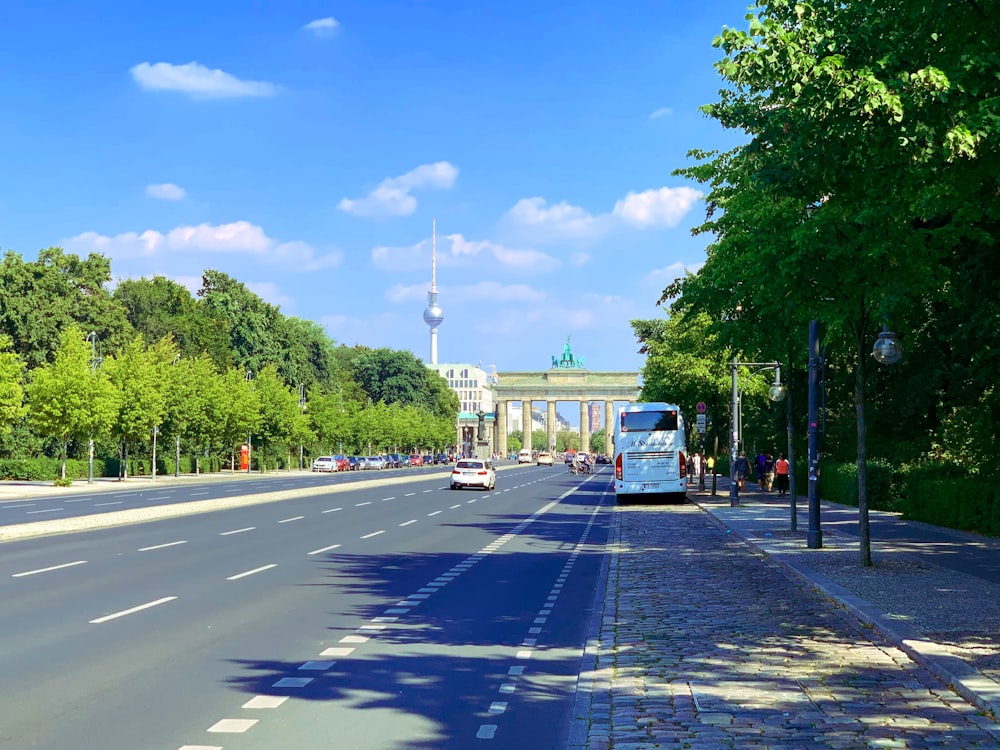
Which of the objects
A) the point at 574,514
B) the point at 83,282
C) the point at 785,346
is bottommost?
the point at 574,514

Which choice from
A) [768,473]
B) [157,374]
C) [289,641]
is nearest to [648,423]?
[768,473]

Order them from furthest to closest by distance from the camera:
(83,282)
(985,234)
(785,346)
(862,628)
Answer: (83,282)
(785,346)
(985,234)
(862,628)

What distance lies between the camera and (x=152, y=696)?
8.34 meters

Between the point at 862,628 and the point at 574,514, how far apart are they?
24.3 m

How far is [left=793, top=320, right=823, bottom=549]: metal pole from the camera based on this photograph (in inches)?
821

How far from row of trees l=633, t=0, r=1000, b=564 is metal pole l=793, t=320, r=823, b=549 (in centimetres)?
49

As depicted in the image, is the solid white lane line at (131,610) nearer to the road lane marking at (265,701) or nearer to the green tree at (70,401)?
the road lane marking at (265,701)

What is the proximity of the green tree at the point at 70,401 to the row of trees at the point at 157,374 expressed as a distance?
0.22ft

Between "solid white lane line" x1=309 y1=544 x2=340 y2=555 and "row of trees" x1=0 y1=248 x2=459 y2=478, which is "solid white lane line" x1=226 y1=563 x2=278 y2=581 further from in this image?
"row of trees" x1=0 y1=248 x2=459 y2=478

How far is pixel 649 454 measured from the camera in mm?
42062

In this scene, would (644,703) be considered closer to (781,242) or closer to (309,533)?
(781,242)

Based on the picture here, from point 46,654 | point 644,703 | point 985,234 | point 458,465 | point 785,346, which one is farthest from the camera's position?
point 458,465

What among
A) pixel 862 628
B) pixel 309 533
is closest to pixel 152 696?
pixel 862 628

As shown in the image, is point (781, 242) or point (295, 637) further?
point (781, 242)
